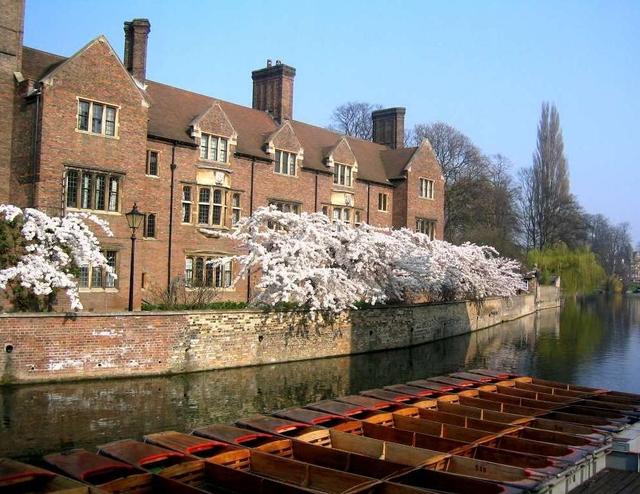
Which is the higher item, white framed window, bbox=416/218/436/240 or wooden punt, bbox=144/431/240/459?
white framed window, bbox=416/218/436/240

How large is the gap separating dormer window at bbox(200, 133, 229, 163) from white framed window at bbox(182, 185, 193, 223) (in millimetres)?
1511

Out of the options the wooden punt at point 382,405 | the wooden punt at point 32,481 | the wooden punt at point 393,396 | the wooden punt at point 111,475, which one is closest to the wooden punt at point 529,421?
the wooden punt at point 382,405

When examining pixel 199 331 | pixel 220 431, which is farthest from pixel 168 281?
pixel 220 431

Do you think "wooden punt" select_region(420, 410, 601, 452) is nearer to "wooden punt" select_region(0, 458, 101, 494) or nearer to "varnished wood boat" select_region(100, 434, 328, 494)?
"varnished wood boat" select_region(100, 434, 328, 494)

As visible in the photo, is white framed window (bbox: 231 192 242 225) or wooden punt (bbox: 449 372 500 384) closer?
wooden punt (bbox: 449 372 500 384)

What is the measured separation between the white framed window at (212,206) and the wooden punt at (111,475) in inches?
731

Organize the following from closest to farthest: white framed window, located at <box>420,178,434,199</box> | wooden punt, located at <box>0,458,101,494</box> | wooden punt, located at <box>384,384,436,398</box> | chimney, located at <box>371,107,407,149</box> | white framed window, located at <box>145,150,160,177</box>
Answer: wooden punt, located at <box>0,458,101,494</box> → wooden punt, located at <box>384,384,436,398</box> → white framed window, located at <box>145,150,160,177</box> → white framed window, located at <box>420,178,434,199</box> → chimney, located at <box>371,107,407,149</box>

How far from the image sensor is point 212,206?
2652cm

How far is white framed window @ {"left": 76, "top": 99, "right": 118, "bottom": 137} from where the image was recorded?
70.0 feet

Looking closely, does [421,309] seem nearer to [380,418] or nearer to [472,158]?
[380,418]

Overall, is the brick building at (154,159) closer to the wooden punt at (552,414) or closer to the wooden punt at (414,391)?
the wooden punt at (414,391)

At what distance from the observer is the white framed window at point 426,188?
1515 inches

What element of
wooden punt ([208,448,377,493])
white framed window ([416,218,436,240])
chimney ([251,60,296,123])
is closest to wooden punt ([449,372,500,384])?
wooden punt ([208,448,377,493])

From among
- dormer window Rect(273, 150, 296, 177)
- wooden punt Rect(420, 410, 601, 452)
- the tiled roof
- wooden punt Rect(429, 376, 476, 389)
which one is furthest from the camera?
dormer window Rect(273, 150, 296, 177)
